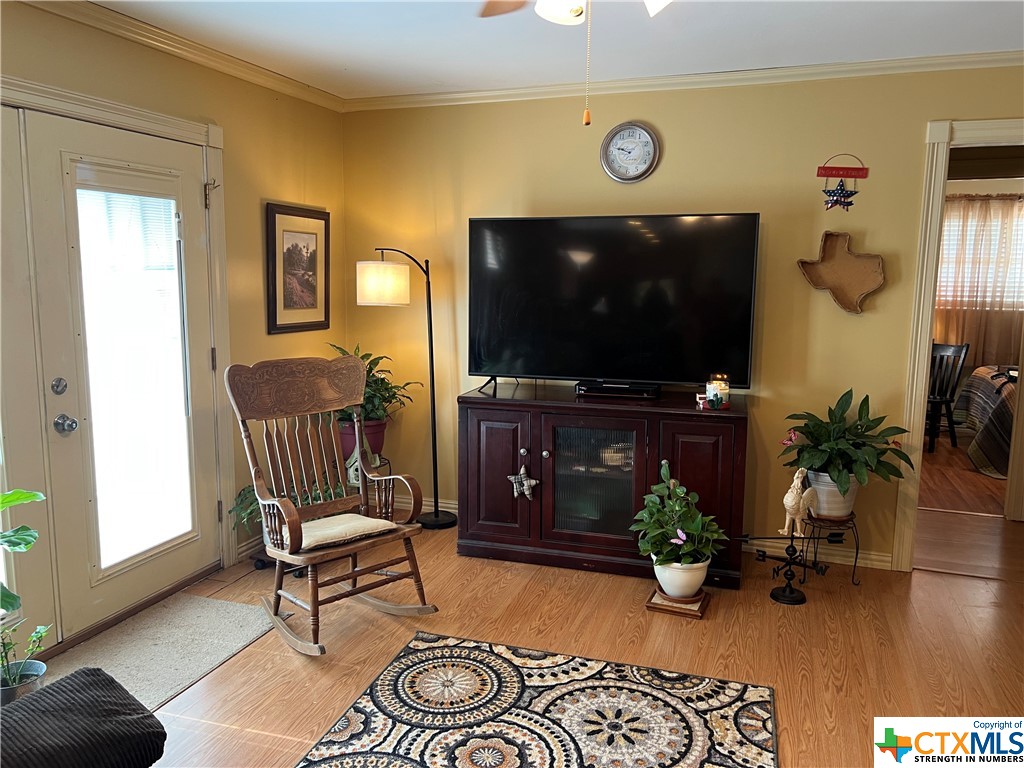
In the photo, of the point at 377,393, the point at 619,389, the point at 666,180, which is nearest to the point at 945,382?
the point at 666,180

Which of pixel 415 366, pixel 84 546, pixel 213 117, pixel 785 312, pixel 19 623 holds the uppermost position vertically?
pixel 213 117

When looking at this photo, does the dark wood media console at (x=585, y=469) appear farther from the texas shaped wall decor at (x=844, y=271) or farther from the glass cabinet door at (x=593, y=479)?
the texas shaped wall decor at (x=844, y=271)

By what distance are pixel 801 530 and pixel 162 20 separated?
3.72 m

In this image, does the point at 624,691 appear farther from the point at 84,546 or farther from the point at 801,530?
the point at 84,546

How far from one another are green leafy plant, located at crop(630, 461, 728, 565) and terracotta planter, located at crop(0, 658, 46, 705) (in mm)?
2281

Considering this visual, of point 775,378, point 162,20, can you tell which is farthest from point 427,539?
point 162,20

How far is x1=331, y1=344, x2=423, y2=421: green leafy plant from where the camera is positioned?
168 inches

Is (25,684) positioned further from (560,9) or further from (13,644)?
(560,9)

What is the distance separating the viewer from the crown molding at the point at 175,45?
110 inches

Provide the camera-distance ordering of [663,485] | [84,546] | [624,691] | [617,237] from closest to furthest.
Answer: [624,691]
[84,546]
[663,485]
[617,237]

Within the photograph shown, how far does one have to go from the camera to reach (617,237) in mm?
3727

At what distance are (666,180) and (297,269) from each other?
2.03 meters

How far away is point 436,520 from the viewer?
445 cm

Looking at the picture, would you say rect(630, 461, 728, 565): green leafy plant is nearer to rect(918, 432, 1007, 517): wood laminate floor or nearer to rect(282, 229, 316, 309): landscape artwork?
rect(282, 229, 316, 309): landscape artwork
